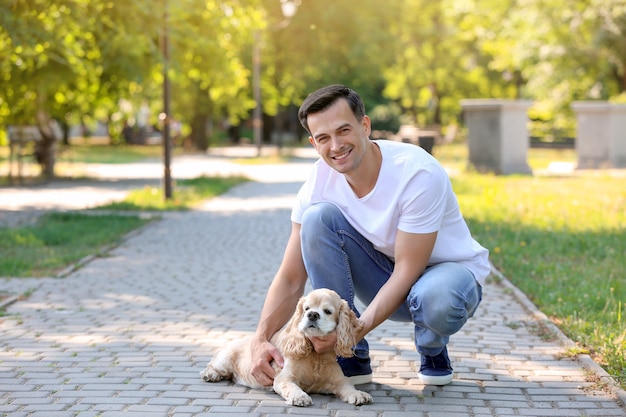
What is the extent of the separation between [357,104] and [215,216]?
463 inches

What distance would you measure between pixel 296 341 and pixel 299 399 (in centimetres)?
33

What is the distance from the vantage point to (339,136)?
17.5 ft

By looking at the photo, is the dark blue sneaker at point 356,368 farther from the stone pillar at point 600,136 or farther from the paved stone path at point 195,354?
the stone pillar at point 600,136

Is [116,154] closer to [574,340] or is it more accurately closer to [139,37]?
[139,37]

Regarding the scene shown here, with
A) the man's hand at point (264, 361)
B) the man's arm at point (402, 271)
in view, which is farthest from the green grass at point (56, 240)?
the man's arm at point (402, 271)

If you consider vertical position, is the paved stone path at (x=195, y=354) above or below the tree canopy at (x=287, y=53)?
below

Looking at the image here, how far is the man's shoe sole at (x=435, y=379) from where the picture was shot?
19.0 feet

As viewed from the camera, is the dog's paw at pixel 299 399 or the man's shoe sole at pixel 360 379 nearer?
the dog's paw at pixel 299 399

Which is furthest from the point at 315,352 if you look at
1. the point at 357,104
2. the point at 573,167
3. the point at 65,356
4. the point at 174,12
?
the point at 573,167

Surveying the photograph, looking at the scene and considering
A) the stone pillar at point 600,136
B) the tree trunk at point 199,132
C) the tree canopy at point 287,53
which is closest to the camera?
the tree canopy at point 287,53


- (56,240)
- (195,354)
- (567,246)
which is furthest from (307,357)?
(56,240)

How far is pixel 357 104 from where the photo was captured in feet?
17.5

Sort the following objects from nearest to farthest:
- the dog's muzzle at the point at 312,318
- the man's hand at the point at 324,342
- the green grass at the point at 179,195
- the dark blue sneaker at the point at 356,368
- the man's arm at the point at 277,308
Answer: the dog's muzzle at the point at 312,318
the man's hand at the point at 324,342
the man's arm at the point at 277,308
the dark blue sneaker at the point at 356,368
the green grass at the point at 179,195

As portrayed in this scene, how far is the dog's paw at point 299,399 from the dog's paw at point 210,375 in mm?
771
